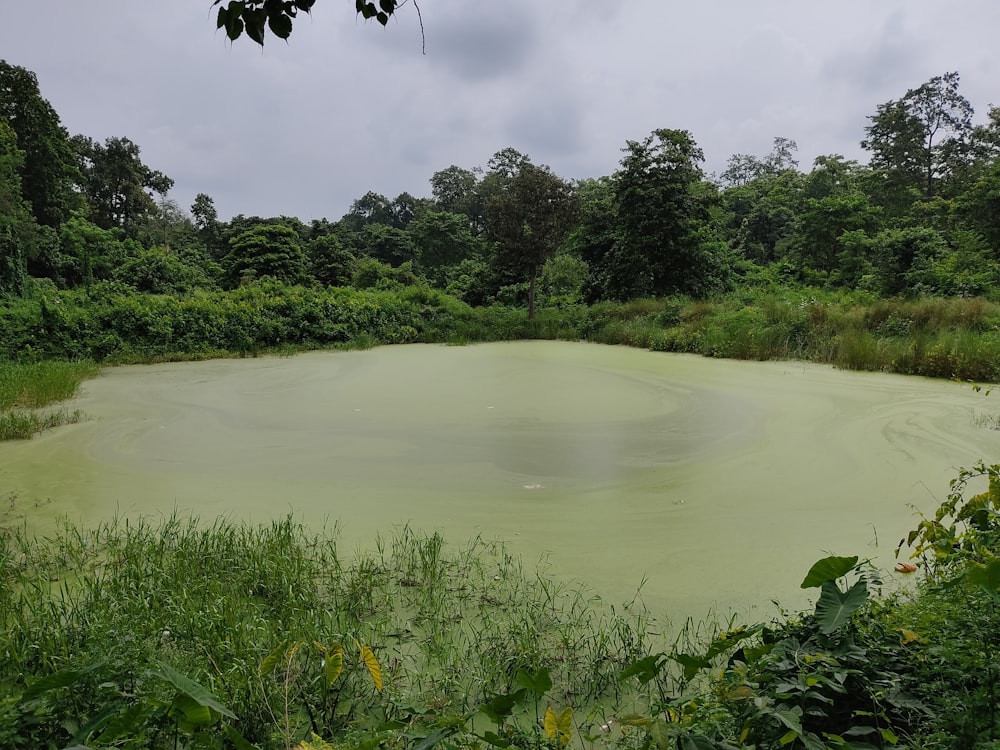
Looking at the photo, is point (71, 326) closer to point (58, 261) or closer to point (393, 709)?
point (58, 261)

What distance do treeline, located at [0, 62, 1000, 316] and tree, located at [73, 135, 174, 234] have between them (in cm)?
11

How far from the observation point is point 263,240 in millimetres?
14555

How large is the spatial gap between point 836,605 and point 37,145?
2114 cm

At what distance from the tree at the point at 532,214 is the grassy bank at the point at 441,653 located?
10323 millimetres

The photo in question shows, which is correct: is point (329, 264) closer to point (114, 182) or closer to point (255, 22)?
point (114, 182)

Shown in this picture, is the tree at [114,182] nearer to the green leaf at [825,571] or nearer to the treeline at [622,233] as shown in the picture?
the treeline at [622,233]

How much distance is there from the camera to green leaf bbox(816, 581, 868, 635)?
3.38 feet

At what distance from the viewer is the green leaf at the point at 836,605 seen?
3.38ft

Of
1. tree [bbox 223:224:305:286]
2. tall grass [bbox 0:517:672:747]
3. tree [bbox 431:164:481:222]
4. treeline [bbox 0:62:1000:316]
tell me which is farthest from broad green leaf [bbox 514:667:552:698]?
tree [bbox 431:164:481:222]

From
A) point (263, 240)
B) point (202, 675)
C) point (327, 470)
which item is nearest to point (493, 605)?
point (202, 675)

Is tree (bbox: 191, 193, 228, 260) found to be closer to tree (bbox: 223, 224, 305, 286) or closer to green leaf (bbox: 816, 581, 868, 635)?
tree (bbox: 223, 224, 305, 286)

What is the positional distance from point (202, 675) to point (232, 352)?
357 inches

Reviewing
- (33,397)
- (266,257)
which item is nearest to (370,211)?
(266,257)

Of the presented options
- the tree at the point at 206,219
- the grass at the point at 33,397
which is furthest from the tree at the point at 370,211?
the grass at the point at 33,397
